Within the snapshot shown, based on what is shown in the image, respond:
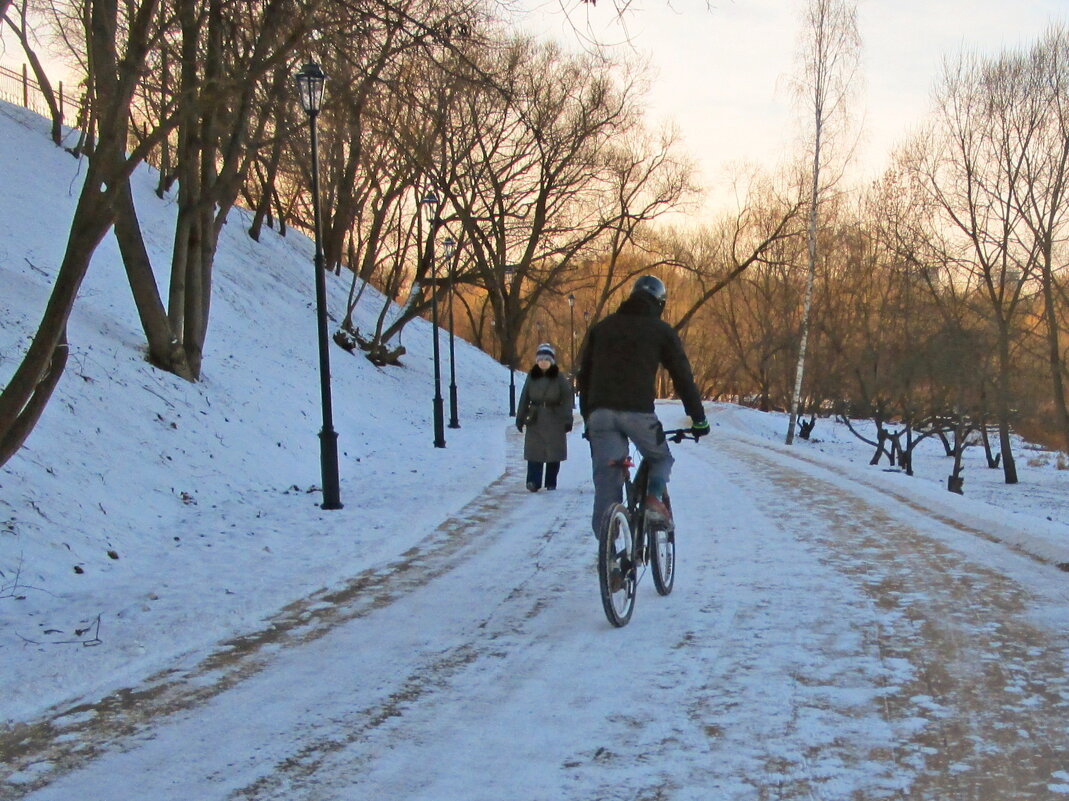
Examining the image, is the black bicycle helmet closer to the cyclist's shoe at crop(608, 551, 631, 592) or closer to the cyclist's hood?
the cyclist's hood

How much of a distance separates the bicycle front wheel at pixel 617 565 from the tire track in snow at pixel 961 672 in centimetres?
139

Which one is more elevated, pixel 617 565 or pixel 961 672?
pixel 617 565

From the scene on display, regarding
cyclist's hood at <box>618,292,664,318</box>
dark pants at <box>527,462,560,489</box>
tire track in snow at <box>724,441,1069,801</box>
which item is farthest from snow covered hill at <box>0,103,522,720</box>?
tire track in snow at <box>724,441,1069,801</box>

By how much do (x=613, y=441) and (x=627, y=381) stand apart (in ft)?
1.19

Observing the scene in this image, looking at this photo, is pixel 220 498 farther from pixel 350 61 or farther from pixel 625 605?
pixel 625 605

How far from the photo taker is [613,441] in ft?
18.8

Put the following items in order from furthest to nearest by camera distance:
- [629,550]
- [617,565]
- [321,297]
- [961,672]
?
[321,297], [629,550], [617,565], [961,672]

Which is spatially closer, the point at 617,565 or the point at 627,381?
the point at 617,565

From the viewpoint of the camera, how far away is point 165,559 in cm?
801

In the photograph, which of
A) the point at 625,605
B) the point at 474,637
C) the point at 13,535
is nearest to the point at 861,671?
the point at 625,605

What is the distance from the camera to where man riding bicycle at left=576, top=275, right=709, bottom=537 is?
5.69m

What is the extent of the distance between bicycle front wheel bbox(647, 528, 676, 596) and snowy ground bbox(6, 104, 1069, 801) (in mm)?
156

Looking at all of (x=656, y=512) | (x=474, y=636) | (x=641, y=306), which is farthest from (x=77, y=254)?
(x=656, y=512)

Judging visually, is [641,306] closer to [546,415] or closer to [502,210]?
[546,415]
